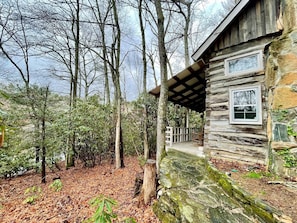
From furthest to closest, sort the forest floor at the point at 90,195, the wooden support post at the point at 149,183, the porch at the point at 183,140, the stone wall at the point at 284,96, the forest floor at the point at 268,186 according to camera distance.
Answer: the porch at the point at 183,140 < the wooden support post at the point at 149,183 < the stone wall at the point at 284,96 < the forest floor at the point at 90,195 < the forest floor at the point at 268,186

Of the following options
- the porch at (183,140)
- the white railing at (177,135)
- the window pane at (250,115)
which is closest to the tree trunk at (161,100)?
the porch at (183,140)

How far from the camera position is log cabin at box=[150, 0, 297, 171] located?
396cm

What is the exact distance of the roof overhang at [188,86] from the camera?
265 inches

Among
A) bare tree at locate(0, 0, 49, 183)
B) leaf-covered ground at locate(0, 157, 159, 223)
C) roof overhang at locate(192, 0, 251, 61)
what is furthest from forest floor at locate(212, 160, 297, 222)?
bare tree at locate(0, 0, 49, 183)

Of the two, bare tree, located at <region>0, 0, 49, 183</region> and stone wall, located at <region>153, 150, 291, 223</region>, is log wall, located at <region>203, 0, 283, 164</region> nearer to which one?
stone wall, located at <region>153, 150, 291, 223</region>

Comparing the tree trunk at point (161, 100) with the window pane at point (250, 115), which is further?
the tree trunk at point (161, 100)

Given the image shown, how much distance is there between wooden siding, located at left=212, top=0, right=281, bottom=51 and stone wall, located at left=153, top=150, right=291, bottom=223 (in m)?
4.38

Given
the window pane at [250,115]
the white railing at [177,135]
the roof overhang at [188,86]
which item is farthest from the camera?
the white railing at [177,135]

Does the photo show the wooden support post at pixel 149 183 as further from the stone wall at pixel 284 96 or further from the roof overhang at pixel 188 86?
the roof overhang at pixel 188 86

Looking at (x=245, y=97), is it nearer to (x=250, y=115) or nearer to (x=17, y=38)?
(x=250, y=115)

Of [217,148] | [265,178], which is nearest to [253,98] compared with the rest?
[217,148]

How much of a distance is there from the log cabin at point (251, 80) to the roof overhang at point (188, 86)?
0.22 meters

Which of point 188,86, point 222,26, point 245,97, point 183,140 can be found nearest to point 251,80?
point 245,97

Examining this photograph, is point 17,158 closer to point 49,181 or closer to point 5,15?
point 49,181
